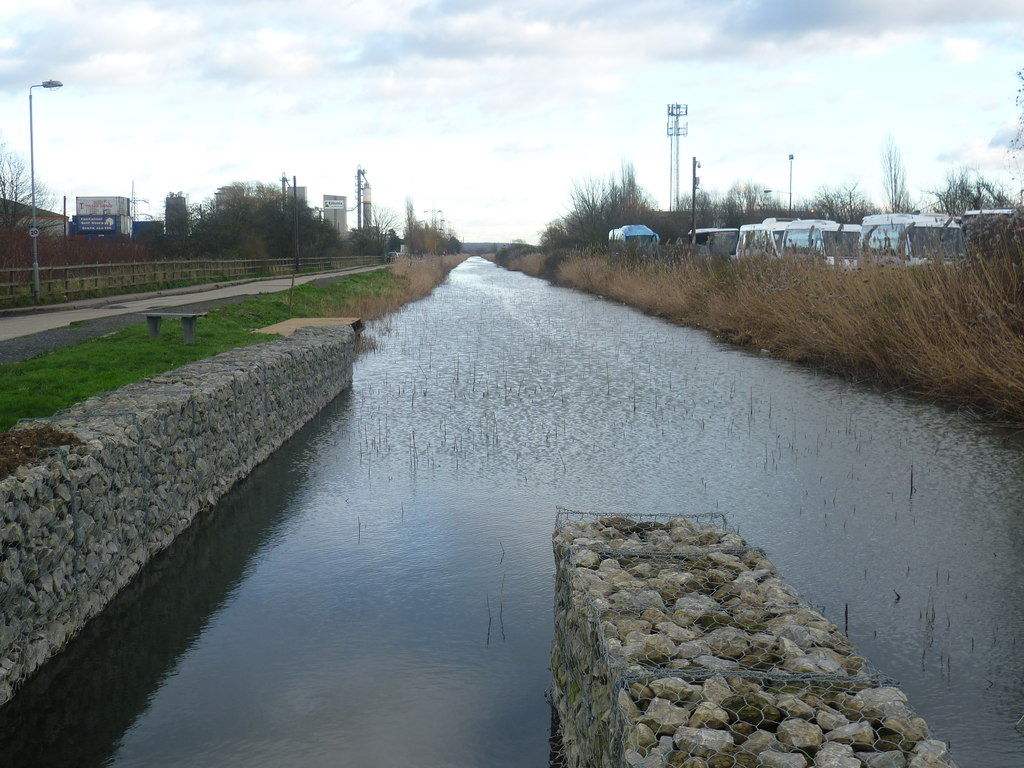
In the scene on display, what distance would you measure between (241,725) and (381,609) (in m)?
1.55

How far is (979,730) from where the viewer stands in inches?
191

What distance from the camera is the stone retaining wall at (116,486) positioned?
5.26m

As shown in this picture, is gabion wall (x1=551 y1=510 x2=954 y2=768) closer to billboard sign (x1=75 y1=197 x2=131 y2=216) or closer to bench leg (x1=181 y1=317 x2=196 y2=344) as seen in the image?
bench leg (x1=181 y1=317 x2=196 y2=344)

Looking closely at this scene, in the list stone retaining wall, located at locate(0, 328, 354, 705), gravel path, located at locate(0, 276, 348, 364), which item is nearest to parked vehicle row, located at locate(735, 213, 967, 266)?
stone retaining wall, located at locate(0, 328, 354, 705)

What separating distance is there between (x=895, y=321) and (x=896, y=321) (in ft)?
0.11

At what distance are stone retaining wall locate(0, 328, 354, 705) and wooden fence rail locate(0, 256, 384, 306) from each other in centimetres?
1886

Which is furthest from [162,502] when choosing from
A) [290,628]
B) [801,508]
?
[801,508]

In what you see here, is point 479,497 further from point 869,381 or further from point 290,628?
point 869,381

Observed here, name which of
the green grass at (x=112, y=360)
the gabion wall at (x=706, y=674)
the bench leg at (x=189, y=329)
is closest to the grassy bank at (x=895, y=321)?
the gabion wall at (x=706, y=674)

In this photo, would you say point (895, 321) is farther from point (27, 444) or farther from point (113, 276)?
point (113, 276)

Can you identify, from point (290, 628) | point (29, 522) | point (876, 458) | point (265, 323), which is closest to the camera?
point (29, 522)

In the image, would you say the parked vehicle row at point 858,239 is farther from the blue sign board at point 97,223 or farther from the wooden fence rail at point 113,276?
the blue sign board at point 97,223

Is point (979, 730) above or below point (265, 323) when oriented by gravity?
below

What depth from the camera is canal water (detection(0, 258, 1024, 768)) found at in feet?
16.6
